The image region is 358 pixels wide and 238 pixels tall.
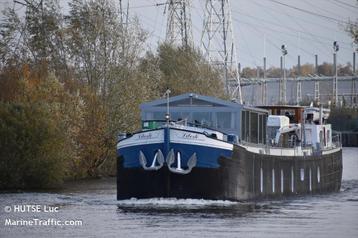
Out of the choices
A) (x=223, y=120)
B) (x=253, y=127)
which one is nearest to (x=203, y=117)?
(x=223, y=120)

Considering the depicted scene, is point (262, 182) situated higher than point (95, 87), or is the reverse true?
point (95, 87)

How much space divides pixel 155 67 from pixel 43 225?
159 feet

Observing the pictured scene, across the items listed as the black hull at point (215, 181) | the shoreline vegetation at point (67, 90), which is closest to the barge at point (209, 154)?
the black hull at point (215, 181)

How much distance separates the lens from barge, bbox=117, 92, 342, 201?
4994cm

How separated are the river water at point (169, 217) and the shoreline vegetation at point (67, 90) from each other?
622cm

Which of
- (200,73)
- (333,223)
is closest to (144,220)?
(333,223)

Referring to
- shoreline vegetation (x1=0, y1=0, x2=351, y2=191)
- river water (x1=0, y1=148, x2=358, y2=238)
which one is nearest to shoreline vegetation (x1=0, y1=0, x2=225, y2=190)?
shoreline vegetation (x1=0, y1=0, x2=351, y2=191)

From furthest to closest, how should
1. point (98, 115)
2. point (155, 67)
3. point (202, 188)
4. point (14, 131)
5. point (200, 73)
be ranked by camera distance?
point (200, 73), point (155, 67), point (98, 115), point (14, 131), point (202, 188)

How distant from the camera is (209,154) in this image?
164 feet

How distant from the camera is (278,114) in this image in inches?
2712

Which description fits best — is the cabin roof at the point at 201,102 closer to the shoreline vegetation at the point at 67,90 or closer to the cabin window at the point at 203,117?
the cabin window at the point at 203,117

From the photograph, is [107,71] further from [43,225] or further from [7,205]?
[43,225]

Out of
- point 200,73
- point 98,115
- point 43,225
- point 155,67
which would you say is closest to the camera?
point 43,225

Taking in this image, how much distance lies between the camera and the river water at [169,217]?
4172 centimetres
